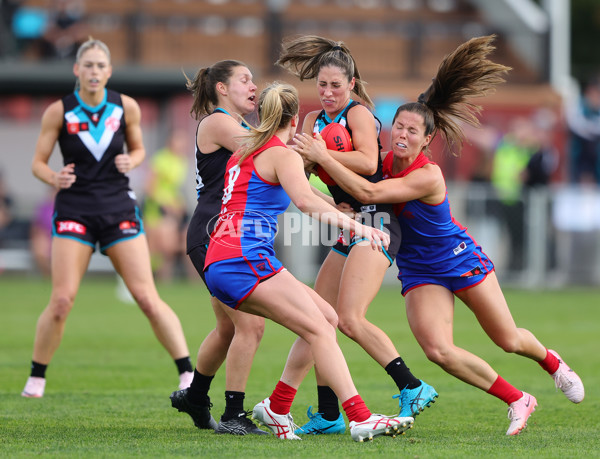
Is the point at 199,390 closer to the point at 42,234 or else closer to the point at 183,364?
the point at 183,364

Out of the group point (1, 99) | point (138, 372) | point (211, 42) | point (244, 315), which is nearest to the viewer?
point (244, 315)

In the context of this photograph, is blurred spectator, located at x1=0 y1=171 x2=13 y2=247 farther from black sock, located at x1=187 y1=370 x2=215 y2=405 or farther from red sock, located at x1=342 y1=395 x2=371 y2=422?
red sock, located at x1=342 y1=395 x2=371 y2=422

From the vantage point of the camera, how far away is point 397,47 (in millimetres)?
24281

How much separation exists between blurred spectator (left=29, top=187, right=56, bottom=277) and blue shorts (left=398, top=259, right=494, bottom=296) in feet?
43.1

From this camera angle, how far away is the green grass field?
542cm

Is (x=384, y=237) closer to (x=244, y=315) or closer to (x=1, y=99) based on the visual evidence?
(x=244, y=315)

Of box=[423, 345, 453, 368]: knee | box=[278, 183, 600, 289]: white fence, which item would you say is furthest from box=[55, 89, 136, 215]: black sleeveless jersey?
box=[278, 183, 600, 289]: white fence

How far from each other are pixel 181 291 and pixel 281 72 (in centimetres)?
702

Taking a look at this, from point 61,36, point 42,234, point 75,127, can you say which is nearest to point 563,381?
point 75,127

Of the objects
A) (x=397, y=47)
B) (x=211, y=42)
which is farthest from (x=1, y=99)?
(x=397, y=47)

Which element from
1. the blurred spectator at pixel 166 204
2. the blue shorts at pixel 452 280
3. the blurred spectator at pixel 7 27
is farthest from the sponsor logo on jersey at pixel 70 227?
the blurred spectator at pixel 7 27

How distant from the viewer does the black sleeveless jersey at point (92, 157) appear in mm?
7516

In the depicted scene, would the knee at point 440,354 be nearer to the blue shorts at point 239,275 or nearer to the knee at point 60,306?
the blue shorts at point 239,275

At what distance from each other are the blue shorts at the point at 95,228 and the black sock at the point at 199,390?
1675mm
